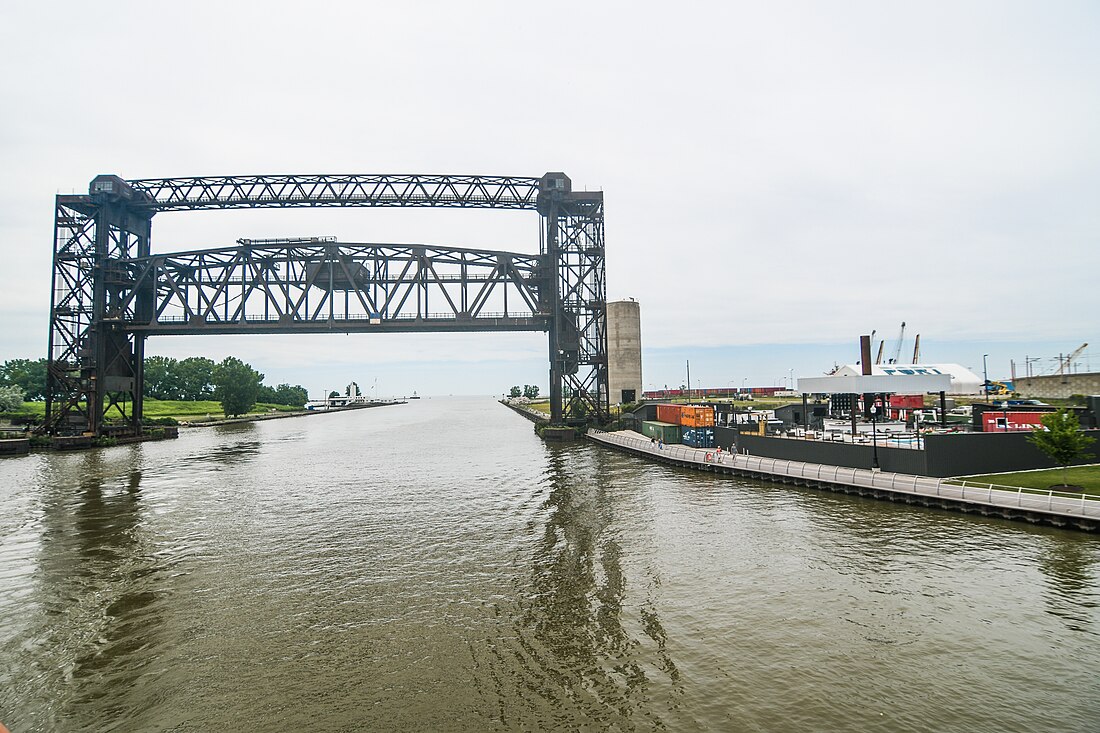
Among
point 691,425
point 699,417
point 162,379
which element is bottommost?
point 691,425

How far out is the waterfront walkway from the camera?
2303 centimetres

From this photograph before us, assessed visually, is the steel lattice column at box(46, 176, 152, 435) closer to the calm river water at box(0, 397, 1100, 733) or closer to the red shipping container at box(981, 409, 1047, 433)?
the calm river water at box(0, 397, 1100, 733)

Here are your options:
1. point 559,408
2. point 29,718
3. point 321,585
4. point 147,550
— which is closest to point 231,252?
point 559,408

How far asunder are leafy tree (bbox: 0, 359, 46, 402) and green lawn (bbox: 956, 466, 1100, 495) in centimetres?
15578

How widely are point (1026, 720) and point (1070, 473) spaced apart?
24.5 m

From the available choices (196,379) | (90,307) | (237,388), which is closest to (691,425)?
(90,307)

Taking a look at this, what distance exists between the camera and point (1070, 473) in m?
27.9

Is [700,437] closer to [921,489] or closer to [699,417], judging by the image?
[699,417]

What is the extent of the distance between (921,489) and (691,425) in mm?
22397

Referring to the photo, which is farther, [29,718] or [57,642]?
[57,642]

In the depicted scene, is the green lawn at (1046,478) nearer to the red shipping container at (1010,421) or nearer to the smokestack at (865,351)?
the red shipping container at (1010,421)

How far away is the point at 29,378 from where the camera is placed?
11662cm

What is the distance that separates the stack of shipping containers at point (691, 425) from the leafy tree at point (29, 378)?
437 ft

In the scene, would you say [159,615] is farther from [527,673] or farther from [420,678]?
[527,673]
